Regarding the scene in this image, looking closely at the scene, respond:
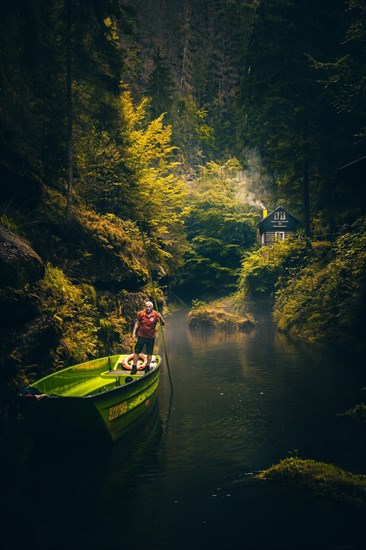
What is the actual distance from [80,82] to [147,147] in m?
6.64

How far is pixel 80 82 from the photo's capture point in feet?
95.0

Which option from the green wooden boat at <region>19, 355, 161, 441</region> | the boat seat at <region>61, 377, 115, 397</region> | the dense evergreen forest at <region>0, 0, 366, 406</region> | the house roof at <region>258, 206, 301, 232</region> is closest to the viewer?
the green wooden boat at <region>19, 355, 161, 441</region>

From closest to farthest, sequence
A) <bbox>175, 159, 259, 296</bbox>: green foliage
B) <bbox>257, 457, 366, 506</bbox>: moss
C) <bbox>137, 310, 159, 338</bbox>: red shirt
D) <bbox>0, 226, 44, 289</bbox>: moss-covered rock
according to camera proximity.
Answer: <bbox>257, 457, 366, 506</bbox>: moss → <bbox>0, 226, 44, 289</bbox>: moss-covered rock → <bbox>137, 310, 159, 338</bbox>: red shirt → <bbox>175, 159, 259, 296</bbox>: green foliage

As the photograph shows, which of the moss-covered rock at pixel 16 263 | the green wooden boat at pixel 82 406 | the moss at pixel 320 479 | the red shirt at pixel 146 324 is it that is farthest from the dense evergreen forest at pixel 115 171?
the moss at pixel 320 479

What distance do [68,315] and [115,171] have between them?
1354 centimetres

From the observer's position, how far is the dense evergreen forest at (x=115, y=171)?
17.2 m

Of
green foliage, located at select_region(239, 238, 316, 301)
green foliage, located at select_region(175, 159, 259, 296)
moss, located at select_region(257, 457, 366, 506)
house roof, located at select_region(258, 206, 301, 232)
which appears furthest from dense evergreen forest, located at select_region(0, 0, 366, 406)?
house roof, located at select_region(258, 206, 301, 232)

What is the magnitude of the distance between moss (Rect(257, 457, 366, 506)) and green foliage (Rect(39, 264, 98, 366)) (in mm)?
8432

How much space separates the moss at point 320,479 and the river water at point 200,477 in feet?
0.76

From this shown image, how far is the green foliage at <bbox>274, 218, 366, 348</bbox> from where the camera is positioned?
21938 millimetres

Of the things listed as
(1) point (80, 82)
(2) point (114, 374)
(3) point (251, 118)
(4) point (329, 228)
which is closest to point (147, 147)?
(1) point (80, 82)

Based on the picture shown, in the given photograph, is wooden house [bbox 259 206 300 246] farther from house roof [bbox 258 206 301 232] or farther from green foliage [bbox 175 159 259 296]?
green foliage [bbox 175 159 259 296]

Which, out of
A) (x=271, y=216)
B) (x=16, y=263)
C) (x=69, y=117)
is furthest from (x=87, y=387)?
(x=271, y=216)

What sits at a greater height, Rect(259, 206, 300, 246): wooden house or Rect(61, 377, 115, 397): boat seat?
Rect(259, 206, 300, 246): wooden house
